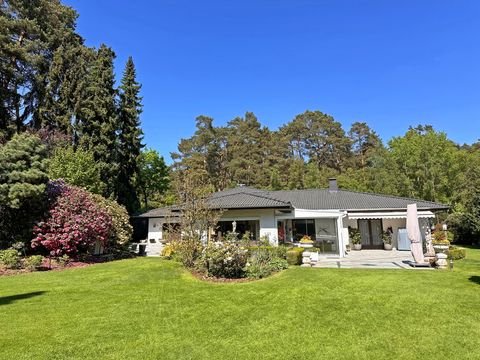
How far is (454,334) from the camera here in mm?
8297

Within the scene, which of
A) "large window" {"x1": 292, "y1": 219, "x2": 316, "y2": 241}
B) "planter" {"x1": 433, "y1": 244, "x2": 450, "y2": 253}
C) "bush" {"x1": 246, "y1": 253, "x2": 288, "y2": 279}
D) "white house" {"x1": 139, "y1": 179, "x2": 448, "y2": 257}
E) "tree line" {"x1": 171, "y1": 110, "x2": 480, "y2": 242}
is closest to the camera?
"bush" {"x1": 246, "y1": 253, "x2": 288, "y2": 279}

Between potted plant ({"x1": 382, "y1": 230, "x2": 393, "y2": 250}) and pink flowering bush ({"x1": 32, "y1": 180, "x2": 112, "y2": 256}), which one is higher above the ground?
pink flowering bush ({"x1": 32, "y1": 180, "x2": 112, "y2": 256})

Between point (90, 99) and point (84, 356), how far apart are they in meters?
34.6

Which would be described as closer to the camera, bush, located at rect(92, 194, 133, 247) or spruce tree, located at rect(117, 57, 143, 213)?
bush, located at rect(92, 194, 133, 247)

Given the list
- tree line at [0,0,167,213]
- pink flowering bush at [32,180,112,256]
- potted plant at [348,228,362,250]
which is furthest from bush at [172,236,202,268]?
tree line at [0,0,167,213]

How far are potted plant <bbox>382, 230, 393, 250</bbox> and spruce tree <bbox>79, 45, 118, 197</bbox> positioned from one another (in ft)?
93.0

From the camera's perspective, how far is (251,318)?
9.88 meters

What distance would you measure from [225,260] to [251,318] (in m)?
5.89

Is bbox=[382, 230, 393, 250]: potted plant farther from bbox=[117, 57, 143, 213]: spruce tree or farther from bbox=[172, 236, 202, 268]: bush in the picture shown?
bbox=[117, 57, 143, 213]: spruce tree

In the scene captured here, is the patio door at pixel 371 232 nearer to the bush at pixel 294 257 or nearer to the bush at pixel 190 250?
the bush at pixel 294 257

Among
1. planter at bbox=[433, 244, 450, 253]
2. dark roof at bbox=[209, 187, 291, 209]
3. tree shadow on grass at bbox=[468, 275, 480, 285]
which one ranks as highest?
dark roof at bbox=[209, 187, 291, 209]

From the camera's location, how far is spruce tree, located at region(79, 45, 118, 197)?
33.9 metres

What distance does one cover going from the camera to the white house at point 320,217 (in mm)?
25109

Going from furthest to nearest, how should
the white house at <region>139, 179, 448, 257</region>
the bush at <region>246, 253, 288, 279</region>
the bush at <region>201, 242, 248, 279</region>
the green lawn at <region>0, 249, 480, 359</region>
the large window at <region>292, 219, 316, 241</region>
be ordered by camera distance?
the large window at <region>292, 219, 316, 241</region> → the white house at <region>139, 179, 448, 257</region> → the bush at <region>246, 253, 288, 279</region> → the bush at <region>201, 242, 248, 279</region> → the green lawn at <region>0, 249, 480, 359</region>
